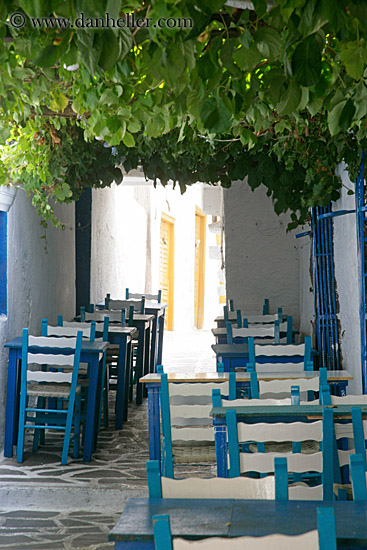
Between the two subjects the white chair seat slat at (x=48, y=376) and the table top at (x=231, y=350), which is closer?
the white chair seat slat at (x=48, y=376)

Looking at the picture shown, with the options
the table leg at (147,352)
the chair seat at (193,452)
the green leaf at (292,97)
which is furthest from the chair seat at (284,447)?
the table leg at (147,352)

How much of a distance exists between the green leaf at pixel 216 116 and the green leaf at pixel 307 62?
466mm

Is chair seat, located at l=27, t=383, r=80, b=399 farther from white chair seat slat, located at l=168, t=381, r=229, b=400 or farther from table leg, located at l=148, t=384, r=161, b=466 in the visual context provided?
white chair seat slat, located at l=168, t=381, r=229, b=400

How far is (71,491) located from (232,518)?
296 cm

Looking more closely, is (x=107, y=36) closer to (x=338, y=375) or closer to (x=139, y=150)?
(x=338, y=375)

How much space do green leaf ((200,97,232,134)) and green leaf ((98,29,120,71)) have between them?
1.62ft

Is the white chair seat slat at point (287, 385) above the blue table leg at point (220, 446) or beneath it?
above

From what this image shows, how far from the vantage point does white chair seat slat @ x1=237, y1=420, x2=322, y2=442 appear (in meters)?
2.84

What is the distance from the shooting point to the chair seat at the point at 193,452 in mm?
3969

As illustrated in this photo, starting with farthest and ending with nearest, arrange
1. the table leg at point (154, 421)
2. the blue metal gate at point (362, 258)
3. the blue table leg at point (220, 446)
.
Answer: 1. the table leg at point (154, 421)
2. the blue metal gate at point (362, 258)
3. the blue table leg at point (220, 446)

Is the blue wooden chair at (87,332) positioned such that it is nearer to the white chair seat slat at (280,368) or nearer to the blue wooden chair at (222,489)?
the white chair seat slat at (280,368)

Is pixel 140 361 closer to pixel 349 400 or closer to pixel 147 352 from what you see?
pixel 147 352

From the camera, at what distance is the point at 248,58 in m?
2.13

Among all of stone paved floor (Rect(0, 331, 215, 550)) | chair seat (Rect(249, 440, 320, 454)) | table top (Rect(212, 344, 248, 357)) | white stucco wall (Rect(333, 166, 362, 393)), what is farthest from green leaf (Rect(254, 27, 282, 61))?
table top (Rect(212, 344, 248, 357))
